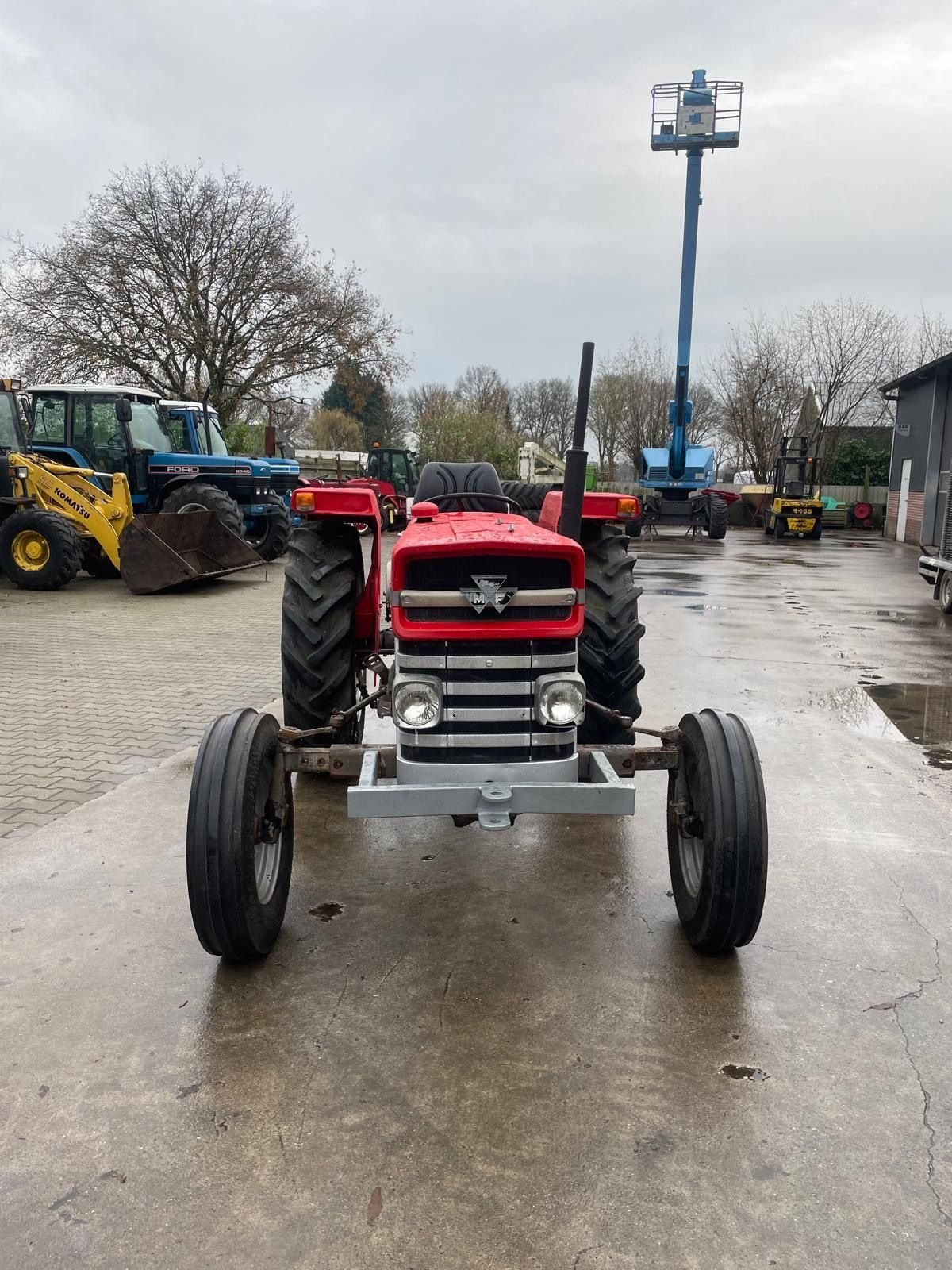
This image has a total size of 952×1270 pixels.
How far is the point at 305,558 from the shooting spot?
456 cm

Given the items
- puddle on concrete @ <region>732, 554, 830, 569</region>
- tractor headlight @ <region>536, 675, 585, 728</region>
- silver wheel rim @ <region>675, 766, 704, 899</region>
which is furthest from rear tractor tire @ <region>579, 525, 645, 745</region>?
puddle on concrete @ <region>732, 554, 830, 569</region>

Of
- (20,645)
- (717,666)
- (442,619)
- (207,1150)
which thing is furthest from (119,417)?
(207,1150)

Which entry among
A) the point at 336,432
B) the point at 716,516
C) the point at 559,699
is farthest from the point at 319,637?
the point at 336,432

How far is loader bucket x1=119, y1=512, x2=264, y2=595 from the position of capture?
11.1 metres

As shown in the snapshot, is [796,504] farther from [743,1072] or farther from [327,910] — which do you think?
[743,1072]

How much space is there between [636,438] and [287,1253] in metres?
44.5

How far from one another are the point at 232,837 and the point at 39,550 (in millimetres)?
10138

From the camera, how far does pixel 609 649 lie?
4387 millimetres

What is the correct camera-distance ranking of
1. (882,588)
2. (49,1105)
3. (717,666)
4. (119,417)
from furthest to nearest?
(882,588) < (119,417) < (717,666) < (49,1105)

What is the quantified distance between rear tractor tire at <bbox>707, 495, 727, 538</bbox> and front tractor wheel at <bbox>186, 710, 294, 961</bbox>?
22.3 m

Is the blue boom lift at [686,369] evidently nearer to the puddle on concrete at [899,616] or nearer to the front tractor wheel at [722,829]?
the puddle on concrete at [899,616]


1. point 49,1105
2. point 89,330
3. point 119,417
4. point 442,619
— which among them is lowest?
point 49,1105

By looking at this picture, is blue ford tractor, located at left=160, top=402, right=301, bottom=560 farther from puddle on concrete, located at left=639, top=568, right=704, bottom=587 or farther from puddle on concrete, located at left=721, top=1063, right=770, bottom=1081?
puddle on concrete, located at left=721, top=1063, right=770, bottom=1081

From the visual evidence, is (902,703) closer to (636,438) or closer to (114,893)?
(114,893)
